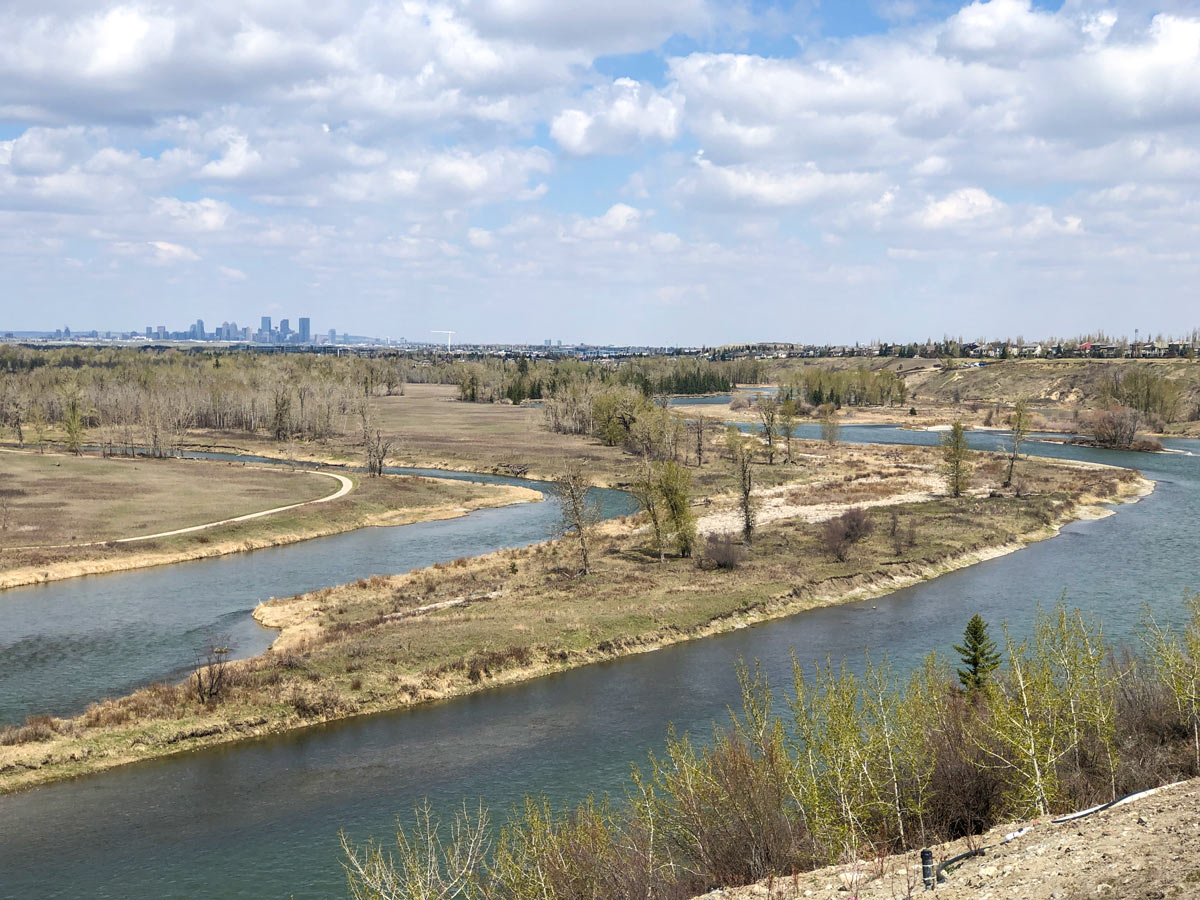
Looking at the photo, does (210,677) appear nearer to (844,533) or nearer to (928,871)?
(928,871)

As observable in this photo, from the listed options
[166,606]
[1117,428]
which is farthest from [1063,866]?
[1117,428]

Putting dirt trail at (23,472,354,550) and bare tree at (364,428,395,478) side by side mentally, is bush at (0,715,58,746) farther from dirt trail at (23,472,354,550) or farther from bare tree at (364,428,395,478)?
bare tree at (364,428,395,478)

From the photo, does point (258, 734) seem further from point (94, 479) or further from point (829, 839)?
point (94, 479)

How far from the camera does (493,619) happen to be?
183 feet

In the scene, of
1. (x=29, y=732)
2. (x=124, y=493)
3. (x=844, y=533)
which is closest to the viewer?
(x=29, y=732)

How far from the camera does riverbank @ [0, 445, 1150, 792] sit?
40812 mm

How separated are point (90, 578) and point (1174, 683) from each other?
74.1 metres

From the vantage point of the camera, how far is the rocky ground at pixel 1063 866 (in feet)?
58.2

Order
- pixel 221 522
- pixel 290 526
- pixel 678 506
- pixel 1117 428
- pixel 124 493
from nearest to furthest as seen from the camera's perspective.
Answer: pixel 678 506, pixel 221 522, pixel 290 526, pixel 124 493, pixel 1117 428

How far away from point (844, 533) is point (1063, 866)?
182 feet

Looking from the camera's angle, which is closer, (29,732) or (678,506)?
(29,732)

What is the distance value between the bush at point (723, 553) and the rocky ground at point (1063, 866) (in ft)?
148

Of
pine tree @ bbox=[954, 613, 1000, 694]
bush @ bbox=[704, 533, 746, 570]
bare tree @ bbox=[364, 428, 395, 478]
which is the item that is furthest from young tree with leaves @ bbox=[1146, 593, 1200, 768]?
bare tree @ bbox=[364, 428, 395, 478]

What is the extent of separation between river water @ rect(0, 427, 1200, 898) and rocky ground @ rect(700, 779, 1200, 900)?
14.5 metres
